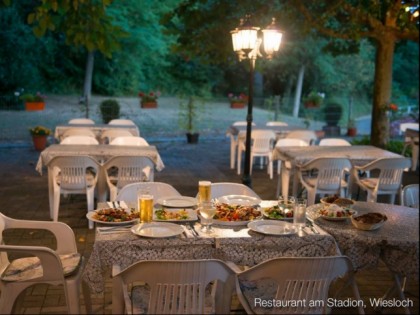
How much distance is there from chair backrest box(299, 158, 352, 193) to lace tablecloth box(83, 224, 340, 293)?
284 cm

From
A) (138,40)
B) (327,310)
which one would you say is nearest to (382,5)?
(327,310)

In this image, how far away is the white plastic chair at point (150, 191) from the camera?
4.27 meters

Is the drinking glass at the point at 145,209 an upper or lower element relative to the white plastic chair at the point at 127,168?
upper

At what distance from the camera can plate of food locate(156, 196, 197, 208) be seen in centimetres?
388

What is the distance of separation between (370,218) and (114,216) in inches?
62.7

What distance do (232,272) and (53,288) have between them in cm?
196

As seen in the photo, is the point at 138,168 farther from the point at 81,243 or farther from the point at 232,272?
the point at 232,272

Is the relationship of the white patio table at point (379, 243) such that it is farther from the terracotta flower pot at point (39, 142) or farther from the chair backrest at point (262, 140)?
the terracotta flower pot at point (39, 142)

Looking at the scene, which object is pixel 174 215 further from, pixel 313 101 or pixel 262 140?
pixel 313 101

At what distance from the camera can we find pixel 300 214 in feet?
11.2

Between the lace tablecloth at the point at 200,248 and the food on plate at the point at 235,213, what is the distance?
18cm

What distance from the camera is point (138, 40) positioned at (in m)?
19.7

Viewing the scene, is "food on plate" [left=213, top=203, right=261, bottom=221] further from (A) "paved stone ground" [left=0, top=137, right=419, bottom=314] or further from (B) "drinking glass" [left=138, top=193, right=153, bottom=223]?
(A) "paved stone ground" [left=0, top=137, right=419, bottom=314]

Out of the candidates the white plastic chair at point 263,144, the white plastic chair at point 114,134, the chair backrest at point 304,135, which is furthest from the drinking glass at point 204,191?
the chair backrest at point 304,135
